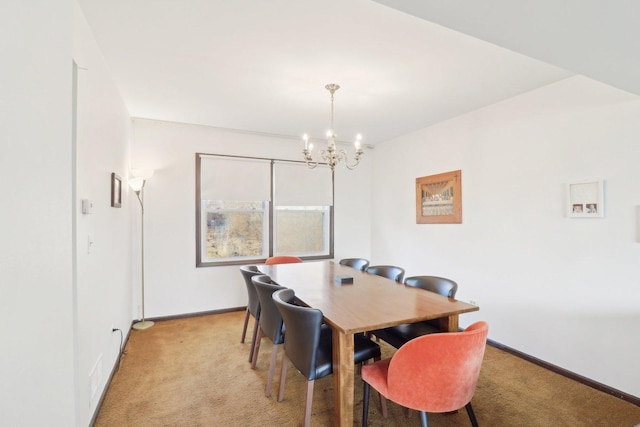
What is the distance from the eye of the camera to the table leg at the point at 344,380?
1.67 metres

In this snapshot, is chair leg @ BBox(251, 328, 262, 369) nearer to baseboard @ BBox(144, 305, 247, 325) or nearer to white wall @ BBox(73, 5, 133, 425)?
white wall @ BBox(73, 5, 133, 425)

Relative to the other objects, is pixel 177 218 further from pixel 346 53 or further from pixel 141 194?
pixel 346 53

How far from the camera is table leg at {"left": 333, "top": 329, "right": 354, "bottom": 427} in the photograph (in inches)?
65.6

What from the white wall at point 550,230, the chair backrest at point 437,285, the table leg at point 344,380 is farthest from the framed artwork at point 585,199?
the table leg at point 344,380

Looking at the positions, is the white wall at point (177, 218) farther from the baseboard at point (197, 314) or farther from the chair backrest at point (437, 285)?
the chair backrest at point (437, 285)

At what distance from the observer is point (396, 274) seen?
318 cm

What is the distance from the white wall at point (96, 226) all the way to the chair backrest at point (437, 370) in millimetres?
1760

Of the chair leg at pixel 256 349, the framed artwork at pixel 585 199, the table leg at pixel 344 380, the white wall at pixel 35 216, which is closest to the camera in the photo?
the white wall at pixel 35 216

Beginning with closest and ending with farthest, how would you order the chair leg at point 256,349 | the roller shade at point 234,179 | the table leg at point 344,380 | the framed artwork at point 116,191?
the table leg at point 344,380, the framed artwork at point 116,191, the chair leg at point 256,349, the roller shade at point 234,179

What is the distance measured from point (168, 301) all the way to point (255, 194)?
188 centimetres

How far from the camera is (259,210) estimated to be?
15.2 feet

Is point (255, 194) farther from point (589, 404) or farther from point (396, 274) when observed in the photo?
point (589, 404)

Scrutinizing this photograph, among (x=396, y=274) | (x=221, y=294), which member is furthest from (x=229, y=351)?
(x=396, y=274)

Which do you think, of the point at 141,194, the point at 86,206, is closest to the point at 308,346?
the point at 86,206
